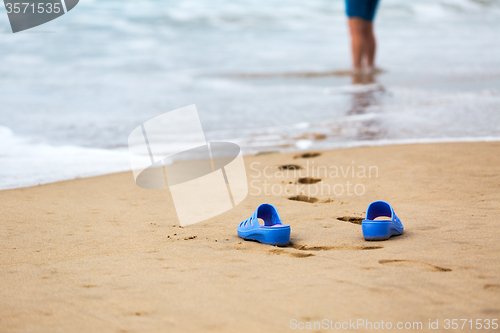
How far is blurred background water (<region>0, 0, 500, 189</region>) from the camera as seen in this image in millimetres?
5328

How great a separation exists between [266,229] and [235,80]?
8774mm

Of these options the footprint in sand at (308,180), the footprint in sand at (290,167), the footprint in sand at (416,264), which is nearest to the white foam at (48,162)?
the footprint in sand at (290,167)

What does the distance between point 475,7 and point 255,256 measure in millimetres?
26679

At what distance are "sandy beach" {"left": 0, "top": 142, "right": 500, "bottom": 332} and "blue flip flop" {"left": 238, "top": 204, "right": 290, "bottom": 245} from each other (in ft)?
0.17

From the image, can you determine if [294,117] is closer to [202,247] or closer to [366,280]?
[202,247]

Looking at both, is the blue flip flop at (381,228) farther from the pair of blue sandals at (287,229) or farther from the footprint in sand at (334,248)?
the footprint in sand at (334,248)

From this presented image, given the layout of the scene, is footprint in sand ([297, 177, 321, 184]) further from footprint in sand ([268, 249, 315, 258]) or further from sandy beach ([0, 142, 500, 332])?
footprint in sand ([268, 249, 315, 258])

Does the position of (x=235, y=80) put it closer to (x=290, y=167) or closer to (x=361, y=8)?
(x=361, y=8)

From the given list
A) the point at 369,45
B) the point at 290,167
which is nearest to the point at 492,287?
the point at 290,167

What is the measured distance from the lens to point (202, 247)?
246 cm

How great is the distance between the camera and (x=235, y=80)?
10.9m

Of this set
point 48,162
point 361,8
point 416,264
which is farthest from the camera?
point 361,8

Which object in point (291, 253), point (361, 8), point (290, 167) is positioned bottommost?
point (290, 167)

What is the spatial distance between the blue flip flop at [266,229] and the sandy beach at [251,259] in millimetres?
53
